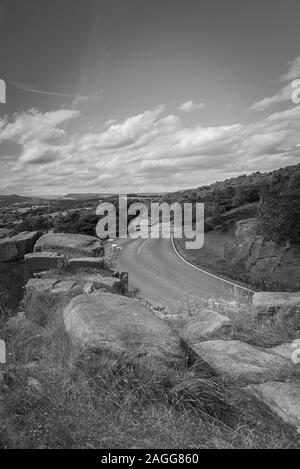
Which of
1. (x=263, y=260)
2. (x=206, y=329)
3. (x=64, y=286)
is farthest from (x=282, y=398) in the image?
(x=263, y=260)

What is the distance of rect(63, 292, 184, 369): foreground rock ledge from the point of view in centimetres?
372

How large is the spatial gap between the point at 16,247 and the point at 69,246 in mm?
1834

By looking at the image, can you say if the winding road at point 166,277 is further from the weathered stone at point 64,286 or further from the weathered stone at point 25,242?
the weathered stone at point 64,286

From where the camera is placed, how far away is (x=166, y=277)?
26203 mm

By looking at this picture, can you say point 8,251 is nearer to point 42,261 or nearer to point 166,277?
point 42,261

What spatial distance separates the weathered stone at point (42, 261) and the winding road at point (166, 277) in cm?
746

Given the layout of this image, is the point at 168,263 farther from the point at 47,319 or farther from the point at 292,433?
the point at 292,433

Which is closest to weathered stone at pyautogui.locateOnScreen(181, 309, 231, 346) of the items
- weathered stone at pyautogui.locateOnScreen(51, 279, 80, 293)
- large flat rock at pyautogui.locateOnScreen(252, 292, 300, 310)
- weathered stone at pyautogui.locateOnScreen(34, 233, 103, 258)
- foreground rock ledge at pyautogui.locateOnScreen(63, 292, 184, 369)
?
foreground rock ledge at pyautogui.locateOnScreen(63, 292, 184, 369)

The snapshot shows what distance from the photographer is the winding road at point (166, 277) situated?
813 inches

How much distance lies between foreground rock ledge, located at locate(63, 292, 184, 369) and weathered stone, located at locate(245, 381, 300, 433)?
0.87m

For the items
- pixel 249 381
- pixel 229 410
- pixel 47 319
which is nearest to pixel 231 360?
pixel 249 381

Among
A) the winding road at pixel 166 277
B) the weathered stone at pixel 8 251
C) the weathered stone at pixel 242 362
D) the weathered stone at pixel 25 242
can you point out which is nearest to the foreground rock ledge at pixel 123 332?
the weathered stone at pixel 242 362
